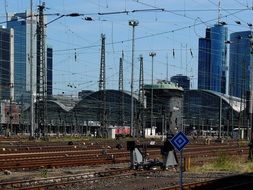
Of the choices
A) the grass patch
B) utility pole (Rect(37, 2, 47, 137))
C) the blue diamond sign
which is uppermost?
utility pole (Rect(37, 2, 47, 137))

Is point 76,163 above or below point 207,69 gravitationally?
below

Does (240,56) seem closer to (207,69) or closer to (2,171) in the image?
(207,69)

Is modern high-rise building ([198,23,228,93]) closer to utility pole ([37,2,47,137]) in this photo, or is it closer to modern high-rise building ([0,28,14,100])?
utility pole ([37,2,47,137])

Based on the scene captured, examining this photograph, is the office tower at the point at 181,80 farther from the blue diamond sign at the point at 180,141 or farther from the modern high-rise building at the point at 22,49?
the blue diamond sign at the point at 180,141

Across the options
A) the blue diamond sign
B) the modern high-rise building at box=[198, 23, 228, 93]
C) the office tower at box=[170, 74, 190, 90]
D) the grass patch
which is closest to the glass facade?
the modern high-rise building at box=[198, 23, 228, 93]

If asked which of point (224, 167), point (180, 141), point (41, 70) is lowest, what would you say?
point (224, 167)

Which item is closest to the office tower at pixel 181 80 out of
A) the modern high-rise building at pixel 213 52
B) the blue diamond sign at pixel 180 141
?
the modern high-rise building at pixel 213 52

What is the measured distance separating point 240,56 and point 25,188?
51194mm

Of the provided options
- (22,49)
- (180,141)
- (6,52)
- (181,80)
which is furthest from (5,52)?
(181,80)

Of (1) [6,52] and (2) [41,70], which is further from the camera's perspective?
(1) [6,52]

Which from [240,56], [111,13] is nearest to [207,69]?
[240,56]

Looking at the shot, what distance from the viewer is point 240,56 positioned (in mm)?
66000

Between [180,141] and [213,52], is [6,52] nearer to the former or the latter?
[213,52]

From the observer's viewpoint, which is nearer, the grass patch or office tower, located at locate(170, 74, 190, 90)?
the grass patch
